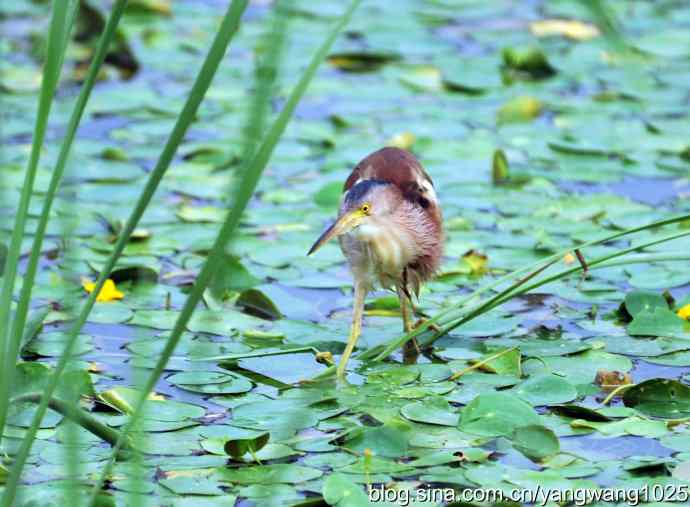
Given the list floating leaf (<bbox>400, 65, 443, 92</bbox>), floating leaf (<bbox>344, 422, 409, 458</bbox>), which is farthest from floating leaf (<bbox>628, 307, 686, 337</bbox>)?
floating leaf (<bbox>400, 65, 443, 92</bbox>)

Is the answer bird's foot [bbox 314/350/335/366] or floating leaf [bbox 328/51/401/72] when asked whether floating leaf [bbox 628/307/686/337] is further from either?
floating leaf [bbox 328/51/401/72]

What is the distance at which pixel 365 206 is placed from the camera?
396 centimetres

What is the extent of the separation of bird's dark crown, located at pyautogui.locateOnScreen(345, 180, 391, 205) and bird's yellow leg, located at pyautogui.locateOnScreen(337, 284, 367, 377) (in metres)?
0.30

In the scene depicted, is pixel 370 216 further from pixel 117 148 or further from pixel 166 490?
pixel 117 148

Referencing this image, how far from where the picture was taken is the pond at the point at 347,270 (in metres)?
3.19

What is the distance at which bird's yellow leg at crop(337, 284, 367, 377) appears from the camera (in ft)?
12.7

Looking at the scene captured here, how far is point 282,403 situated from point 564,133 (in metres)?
2.93

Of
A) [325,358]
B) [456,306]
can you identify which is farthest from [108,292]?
[456,306]

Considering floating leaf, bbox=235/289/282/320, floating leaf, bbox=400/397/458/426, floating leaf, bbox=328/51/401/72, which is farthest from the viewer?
floating leaf, bbox=328/51/401/72

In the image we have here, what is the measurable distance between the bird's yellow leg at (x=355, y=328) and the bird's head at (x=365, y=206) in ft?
0.74

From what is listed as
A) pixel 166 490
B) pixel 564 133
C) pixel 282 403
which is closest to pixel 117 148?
pixel 564 133

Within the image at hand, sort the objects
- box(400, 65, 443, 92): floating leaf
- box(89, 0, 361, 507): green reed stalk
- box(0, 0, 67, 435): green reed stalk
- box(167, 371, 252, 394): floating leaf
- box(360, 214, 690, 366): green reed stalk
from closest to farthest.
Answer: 1. box(89, 0, 361, 507): green reed stalk
2. box(0, 0, 67, 435): green reed stalk
3. box(360, 214, 690, 366): green reed stalk
4. box(167, 371, 252, 394): floating leaf
5. box(400, 65, 443, 92): floating leaf

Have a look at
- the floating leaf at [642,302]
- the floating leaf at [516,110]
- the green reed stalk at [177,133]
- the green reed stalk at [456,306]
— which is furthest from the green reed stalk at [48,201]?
the floating leaf at [516,110]

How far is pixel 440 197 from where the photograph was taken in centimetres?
550
